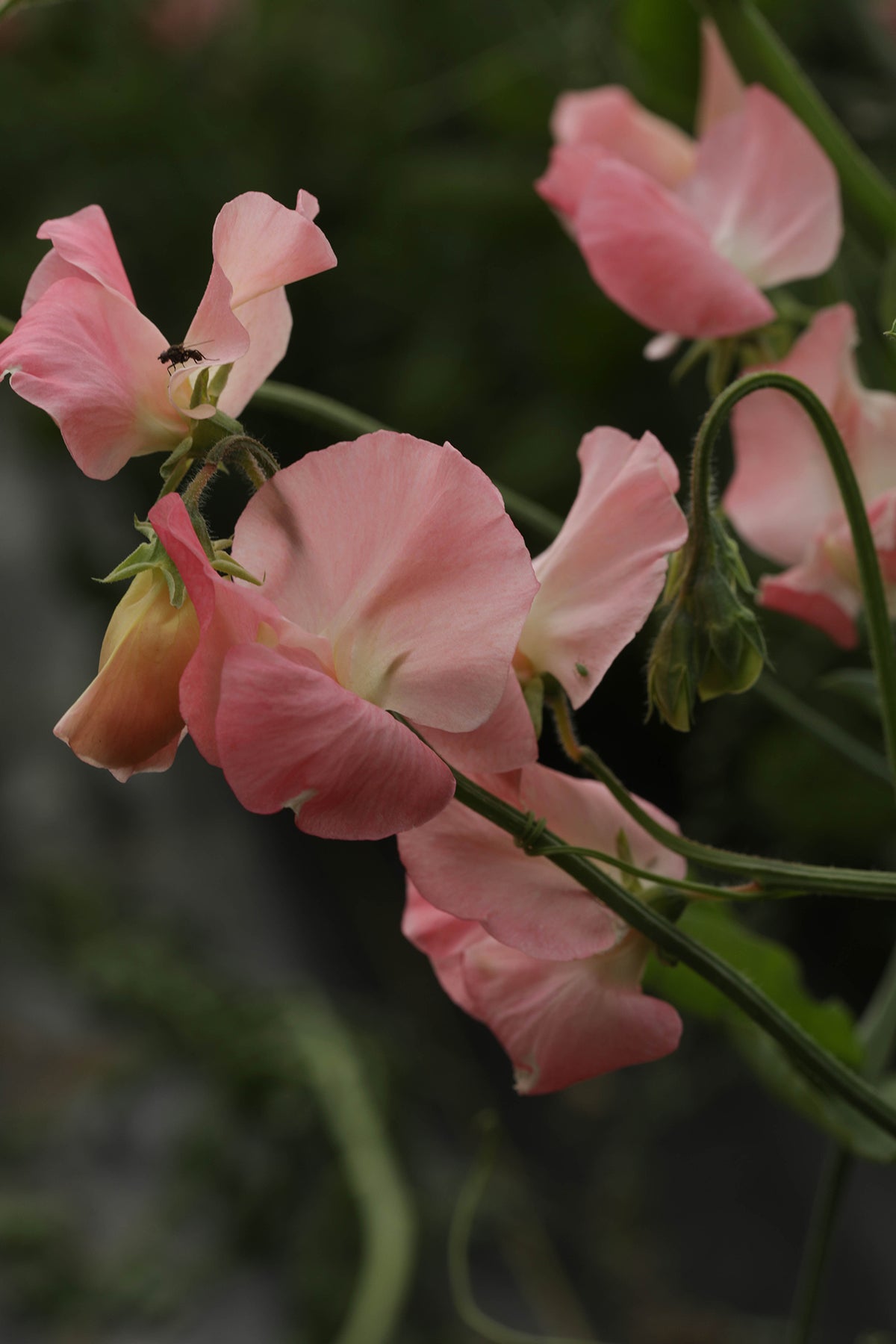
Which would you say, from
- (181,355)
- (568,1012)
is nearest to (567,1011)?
(568,1012)

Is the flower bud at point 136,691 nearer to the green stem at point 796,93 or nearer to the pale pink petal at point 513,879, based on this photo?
the pale pink petal at point 513,879

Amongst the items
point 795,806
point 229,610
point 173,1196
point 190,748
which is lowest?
point 190,748

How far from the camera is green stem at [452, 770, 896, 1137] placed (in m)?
0.16

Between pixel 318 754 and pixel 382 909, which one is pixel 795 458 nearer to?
pixel 318 754

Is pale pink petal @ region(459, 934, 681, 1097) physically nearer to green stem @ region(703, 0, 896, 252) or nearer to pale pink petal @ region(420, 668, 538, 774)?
pale pink petal @ region(420, 668, 538, 774)

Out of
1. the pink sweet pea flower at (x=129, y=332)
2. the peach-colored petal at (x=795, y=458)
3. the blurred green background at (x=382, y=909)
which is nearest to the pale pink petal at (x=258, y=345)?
the pink sweet pea flower at (x=129, y=332)

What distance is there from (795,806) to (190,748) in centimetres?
65

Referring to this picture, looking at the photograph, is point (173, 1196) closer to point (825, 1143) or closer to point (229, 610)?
point (825, 1143)

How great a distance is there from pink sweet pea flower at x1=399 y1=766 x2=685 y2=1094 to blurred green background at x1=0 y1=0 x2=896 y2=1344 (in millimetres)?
248

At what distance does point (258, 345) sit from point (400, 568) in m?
0.04

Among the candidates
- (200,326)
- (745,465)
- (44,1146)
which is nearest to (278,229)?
(200,326)

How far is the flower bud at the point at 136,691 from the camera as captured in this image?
0.15 meters

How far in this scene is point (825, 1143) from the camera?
65 cm

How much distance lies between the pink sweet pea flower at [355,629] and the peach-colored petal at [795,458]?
0.11 meters
